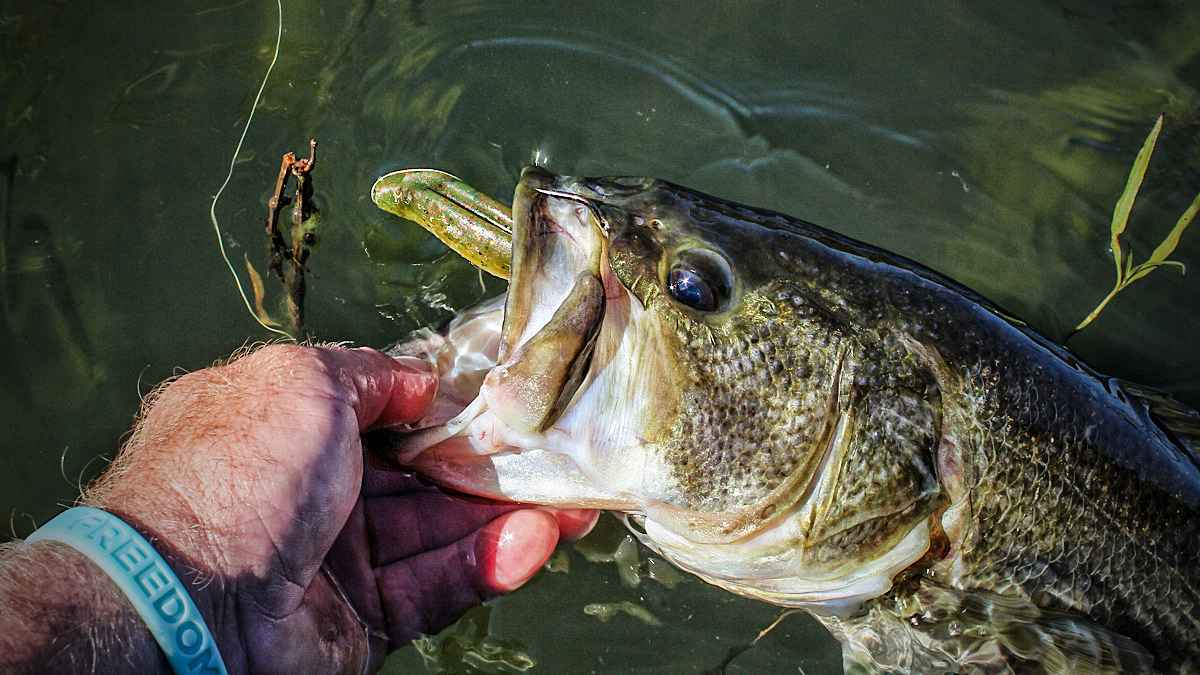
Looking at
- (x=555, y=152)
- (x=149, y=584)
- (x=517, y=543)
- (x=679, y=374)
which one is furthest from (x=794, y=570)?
(x=555, y=152)

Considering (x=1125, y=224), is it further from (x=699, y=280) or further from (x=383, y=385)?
(x=383, y=385)

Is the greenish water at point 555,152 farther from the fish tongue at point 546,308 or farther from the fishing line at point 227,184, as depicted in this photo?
the fish tongue at point 546,308

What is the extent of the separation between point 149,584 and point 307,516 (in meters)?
0.39

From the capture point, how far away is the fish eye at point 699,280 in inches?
80.8

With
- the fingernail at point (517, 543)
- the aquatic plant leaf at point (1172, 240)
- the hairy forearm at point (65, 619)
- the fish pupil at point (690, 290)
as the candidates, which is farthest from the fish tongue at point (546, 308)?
the aquatic plant leaf at point (1172, 240)

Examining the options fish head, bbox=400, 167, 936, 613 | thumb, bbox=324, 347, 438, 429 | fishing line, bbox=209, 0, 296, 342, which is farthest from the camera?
fishing line, bbox=209, 0, 296, 342

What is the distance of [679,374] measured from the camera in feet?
6.76

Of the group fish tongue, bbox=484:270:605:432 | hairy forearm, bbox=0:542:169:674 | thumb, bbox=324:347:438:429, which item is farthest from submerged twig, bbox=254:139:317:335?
hairy forearm, bbox=0:542:169:674

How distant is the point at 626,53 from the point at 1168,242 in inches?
98.5

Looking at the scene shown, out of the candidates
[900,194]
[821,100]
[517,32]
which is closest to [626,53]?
[517,32]

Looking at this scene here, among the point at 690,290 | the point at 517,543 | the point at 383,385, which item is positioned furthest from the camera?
the point at 517,543

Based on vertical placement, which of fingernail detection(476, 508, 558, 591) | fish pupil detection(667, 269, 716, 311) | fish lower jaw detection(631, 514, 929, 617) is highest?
fish pupil detection(667, 269, 716, 311)

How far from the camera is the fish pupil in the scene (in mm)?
2051

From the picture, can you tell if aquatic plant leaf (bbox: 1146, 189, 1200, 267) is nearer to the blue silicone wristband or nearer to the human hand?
the human hand
